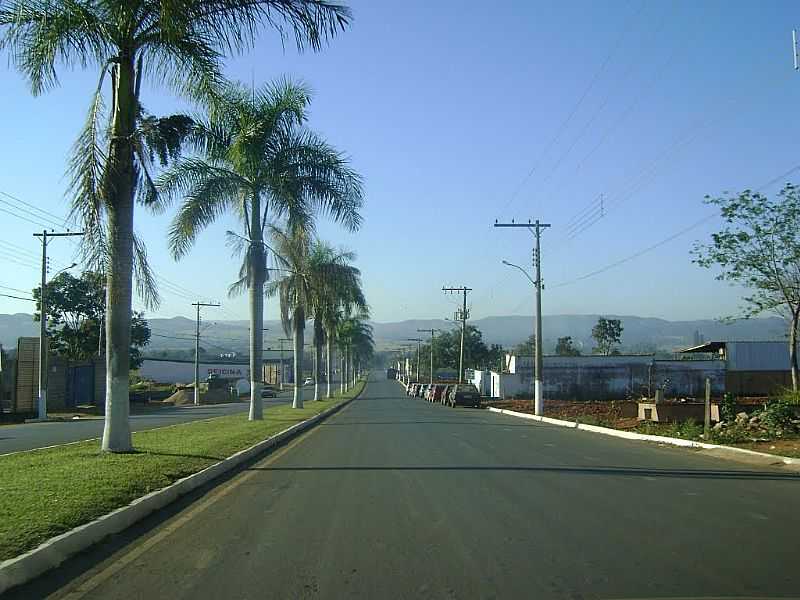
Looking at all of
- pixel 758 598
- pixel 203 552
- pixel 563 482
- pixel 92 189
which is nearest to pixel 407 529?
pixel 203 552

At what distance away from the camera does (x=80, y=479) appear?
11.3 metres

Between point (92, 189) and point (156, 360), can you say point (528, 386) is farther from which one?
point (156, 360)

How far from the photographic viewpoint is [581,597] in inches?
245

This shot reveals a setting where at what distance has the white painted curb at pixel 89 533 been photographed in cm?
668

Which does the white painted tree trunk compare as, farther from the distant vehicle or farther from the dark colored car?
the dark colored car

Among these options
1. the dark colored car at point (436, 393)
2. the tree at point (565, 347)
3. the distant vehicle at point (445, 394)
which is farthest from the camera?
the tree at point (565, 347)

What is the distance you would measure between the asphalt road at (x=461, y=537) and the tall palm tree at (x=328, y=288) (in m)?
25.8

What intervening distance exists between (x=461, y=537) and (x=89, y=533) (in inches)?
149

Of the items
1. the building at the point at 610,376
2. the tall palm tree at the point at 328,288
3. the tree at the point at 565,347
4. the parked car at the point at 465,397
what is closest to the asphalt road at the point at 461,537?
the tall palm tree at the point at 328,288

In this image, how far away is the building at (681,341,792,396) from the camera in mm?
55812

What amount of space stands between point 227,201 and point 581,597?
72.7 feet

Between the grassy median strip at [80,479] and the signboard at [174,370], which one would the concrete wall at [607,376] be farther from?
the signboard at [174,370]

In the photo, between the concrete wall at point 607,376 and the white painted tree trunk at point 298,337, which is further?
the concrete wall at point 607,376

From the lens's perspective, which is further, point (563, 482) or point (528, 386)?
point (528, 386)
